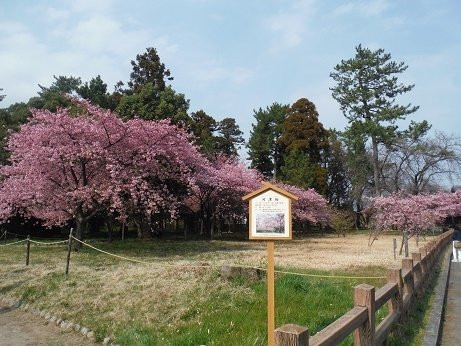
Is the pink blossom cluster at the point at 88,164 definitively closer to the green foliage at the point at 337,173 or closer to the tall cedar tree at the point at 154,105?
the tall cedar tree at the point at 154,105

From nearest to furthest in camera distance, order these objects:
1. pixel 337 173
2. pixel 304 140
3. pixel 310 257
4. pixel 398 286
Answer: pixel 398 286
pixel 310 257
pixel 304 140
pixel 337 173

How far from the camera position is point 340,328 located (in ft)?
11.2

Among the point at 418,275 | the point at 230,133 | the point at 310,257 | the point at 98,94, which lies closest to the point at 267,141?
the point at 230,133

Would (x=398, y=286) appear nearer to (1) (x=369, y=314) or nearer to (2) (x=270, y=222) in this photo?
(1) (x=369, y=314)

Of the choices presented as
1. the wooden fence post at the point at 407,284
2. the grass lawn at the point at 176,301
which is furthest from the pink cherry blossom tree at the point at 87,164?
the wooden fence post at the point at 407,284

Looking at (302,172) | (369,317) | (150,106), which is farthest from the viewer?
(302,172)

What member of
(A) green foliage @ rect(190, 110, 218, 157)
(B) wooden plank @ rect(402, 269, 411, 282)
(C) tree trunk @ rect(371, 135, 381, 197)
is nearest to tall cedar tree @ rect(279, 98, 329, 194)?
(C) tree trunk @ rect(371, 135, 381, 197)

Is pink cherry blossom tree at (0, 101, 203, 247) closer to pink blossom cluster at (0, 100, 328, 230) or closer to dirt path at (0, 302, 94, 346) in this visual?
pink blossom cluster at (0, 100, 328, 230)

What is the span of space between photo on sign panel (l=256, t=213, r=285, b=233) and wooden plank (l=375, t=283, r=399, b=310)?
127 cm

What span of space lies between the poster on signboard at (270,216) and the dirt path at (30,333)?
3.65m

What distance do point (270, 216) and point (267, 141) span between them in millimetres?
47540

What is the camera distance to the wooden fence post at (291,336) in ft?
8.66

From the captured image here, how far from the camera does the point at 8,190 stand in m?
17.4

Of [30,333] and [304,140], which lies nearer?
[30,333]
